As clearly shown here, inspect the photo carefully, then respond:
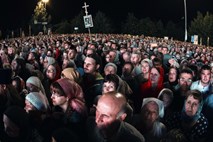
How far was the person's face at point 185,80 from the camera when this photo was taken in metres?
6.85

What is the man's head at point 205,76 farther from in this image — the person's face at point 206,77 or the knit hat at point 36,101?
the knit hat at point 36,101

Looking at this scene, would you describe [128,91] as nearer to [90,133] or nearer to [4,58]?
[90,133]

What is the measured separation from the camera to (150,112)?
16.5 feet

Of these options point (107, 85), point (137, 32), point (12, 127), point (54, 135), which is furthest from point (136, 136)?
point (137, 32)

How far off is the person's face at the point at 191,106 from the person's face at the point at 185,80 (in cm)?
148

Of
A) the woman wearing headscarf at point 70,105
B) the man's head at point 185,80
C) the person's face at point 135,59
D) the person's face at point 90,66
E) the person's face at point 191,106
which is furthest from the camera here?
the person's face at point 135,59

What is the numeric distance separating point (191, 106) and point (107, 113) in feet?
6.31

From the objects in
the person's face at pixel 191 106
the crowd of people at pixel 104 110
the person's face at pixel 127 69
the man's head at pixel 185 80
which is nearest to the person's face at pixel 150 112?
the crowd of people at pixel 104 110

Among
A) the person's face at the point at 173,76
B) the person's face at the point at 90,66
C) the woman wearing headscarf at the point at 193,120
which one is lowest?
the woman wearing headscarf at the point at 193,120

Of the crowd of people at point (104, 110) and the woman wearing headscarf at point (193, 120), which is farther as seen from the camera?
the woman wearing headscarf at point (193, 120)

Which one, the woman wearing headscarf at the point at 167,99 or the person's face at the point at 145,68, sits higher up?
the person's face at the point at 145,68

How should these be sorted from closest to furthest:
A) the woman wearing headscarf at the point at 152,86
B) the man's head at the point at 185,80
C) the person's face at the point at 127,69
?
the man's head at the point at 185,80 < the woman wearing headscarf at the point at 152,86 < the person's face at the point at 127,69

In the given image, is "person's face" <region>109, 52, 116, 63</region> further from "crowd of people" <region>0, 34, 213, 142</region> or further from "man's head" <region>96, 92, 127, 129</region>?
"man's head" <region>96, 92, 127, 129</region>

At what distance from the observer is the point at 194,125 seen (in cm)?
521
